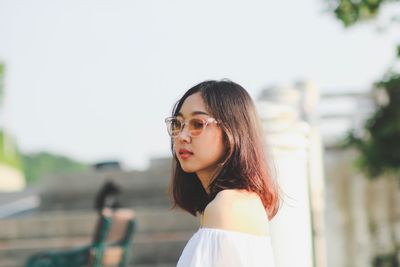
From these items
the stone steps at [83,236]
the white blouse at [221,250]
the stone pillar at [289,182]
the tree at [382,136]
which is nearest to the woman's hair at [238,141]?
the white blouse at [221,250]

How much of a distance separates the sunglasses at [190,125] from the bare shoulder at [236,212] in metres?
0.19

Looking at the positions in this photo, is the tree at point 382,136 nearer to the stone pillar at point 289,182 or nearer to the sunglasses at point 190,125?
the stone pillar at point 289,182

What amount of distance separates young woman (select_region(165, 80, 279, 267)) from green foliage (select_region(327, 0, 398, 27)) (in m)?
6.59

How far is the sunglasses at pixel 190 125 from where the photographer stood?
→ 2.85 meters

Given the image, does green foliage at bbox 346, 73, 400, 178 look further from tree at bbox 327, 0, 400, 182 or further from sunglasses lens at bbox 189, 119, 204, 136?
sunglasses lens at bbox 189, 119, 204, 136

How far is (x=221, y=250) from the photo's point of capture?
2.70m

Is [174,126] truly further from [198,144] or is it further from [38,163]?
[38,163]

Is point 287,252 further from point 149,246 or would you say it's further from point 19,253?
point 19,253

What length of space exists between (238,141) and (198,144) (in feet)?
0.36

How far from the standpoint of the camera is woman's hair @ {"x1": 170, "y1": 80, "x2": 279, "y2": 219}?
2.85 metres

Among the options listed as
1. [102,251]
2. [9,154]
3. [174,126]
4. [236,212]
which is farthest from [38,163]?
A: [236,212]

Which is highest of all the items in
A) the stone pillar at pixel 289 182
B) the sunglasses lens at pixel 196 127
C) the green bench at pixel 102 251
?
the sunglasses lens at pixel 196 127

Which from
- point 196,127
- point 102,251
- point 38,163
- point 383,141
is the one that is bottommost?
point 38,163

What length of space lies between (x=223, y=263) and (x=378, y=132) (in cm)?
957
